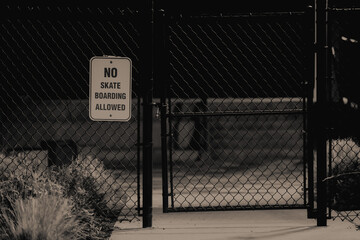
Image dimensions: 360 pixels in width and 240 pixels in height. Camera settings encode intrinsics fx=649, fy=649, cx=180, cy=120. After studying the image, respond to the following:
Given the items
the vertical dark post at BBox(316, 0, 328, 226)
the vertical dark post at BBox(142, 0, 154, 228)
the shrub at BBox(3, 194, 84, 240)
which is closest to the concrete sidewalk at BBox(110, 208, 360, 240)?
the vertical dark post at BBox(142, 0, 154, 228)

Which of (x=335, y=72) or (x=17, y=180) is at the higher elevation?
(x=335, y=72)

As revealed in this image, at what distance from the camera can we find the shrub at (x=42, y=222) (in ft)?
16.6

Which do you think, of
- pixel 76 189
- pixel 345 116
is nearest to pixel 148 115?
pixel 76 189

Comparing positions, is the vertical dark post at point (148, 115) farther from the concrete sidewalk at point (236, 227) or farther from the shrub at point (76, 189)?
the shrub at point (76, 189)

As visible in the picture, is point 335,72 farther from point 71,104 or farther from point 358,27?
point 71,104

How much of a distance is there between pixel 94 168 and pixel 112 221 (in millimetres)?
736

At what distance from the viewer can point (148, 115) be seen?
6379 millimetres

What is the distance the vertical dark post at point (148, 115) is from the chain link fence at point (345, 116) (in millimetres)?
1951

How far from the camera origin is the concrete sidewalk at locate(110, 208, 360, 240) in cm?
595

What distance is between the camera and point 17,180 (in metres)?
6.32

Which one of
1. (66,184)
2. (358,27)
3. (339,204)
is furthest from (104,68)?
(358,27)

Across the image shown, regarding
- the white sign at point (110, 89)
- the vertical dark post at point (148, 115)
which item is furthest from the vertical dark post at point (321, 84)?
the white sign at point (110, 89)

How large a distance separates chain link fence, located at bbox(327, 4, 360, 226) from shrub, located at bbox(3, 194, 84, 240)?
114 inches

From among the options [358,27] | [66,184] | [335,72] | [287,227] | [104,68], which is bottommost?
[287,227]
